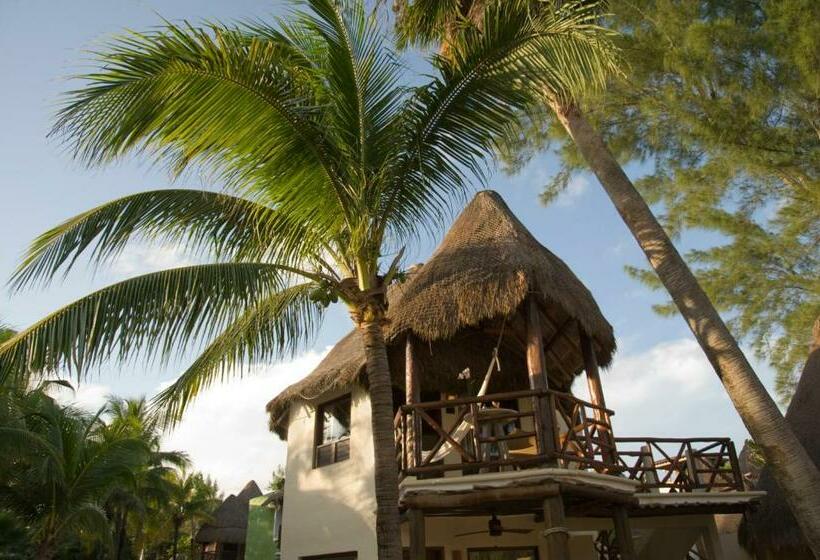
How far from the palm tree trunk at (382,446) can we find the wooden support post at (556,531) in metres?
2.01

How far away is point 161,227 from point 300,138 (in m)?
1.66

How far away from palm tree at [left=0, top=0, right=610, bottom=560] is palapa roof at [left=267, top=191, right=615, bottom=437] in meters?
1.79

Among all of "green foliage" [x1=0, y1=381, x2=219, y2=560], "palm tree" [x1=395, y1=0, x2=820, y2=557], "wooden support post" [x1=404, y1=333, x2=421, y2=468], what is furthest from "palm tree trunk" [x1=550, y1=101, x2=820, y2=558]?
"green foliage" [x1=0, y1=381, x2=219, y2=560]

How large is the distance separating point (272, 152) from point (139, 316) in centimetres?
192

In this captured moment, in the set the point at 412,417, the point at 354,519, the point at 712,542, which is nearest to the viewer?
the point at 412,417

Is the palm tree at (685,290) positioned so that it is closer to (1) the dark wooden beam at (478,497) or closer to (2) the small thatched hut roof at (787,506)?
(2) the small thatched hut roof at (787,506)

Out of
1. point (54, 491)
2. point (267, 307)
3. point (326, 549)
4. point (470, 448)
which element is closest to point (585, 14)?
point (267, 307)

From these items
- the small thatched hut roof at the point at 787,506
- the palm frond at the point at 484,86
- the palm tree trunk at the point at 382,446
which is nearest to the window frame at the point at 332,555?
the palm tree trunk at the point at 382,446

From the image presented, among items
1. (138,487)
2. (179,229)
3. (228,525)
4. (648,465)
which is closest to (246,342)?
(179,229)

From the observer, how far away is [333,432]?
10.6 m

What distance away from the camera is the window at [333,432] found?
1026 centimetres

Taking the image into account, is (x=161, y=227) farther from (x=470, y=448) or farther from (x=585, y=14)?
(x=470, y=448)

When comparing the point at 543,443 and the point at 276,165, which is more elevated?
the point at 276,165

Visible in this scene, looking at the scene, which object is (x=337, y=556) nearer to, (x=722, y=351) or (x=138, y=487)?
(x=722, y=351)
